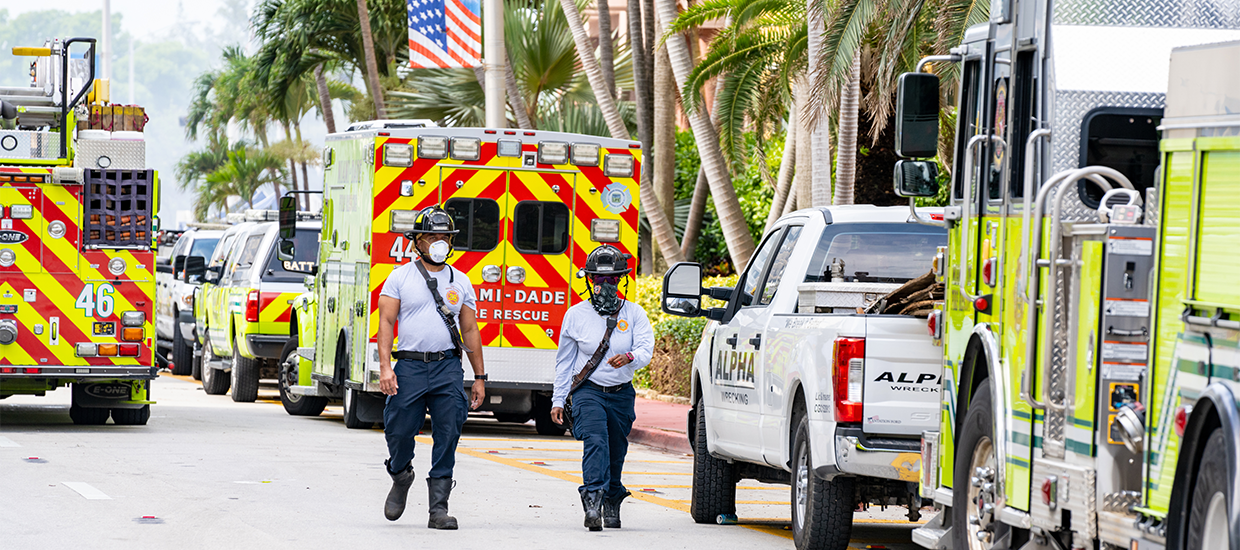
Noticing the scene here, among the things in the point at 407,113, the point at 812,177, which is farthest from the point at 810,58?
the point at 407,113

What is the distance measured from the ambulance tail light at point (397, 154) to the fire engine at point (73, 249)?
2143mm

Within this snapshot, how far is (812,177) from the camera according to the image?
19.1 meters

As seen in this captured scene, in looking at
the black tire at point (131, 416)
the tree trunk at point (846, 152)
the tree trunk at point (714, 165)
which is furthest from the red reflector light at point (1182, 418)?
the tree trunk at point (714, 165)

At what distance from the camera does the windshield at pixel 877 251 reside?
34.4 feet

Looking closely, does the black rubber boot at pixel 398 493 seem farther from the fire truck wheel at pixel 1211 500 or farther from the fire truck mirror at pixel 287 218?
the fire truck mirror at pixel 287 218

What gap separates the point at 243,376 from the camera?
22047 mm

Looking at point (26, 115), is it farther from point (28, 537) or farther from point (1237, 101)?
point (1237, 101)

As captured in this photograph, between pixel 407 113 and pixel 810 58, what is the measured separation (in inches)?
584

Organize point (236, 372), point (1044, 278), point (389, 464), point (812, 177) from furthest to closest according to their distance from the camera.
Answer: point (236, 372) → point (812, 177) → point (389, 464) → point (1044, 278)

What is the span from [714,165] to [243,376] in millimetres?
6000

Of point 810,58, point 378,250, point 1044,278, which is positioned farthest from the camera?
point 810,58

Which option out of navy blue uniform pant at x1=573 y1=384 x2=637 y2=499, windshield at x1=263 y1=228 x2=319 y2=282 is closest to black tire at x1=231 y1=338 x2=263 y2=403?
windshield at x1=263 y1=228 x2=319 y2=282

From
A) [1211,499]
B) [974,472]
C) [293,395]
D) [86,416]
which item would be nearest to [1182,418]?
[1211,499]

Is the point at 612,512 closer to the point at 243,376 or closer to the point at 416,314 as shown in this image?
the point at 416,314
